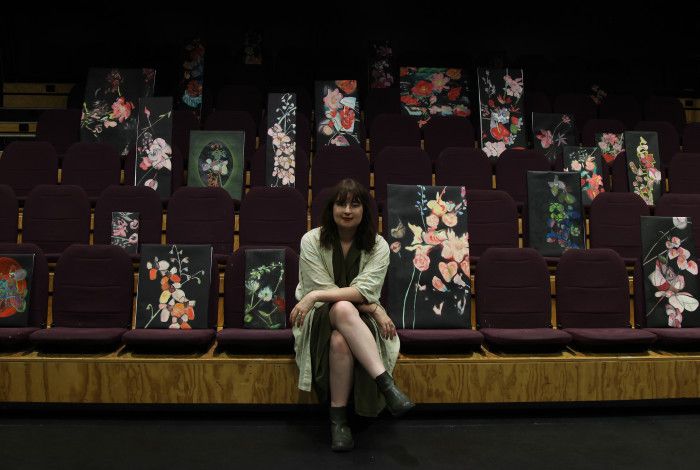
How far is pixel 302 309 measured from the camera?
83cm

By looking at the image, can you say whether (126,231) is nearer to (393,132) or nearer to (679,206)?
(393,132)

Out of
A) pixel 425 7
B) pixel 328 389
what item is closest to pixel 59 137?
pixel 328 389

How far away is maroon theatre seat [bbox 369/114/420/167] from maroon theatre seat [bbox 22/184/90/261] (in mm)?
798

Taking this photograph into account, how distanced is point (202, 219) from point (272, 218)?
0.49ft

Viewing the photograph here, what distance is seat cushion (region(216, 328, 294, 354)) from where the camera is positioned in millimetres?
902

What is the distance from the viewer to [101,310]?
100cm

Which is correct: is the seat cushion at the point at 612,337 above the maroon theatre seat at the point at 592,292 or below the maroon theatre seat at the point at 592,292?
below

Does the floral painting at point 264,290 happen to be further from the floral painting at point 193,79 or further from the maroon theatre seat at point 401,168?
the floral painting at point 193,79

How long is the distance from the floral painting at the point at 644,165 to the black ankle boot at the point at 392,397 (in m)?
1.07

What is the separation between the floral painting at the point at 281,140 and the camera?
150 centimetres

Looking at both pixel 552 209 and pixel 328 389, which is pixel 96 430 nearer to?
pixel 328 389

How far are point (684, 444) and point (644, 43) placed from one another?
200 cm

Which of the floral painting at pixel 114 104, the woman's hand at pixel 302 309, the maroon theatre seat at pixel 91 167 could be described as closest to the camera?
the woman's hand at pixel 302 309

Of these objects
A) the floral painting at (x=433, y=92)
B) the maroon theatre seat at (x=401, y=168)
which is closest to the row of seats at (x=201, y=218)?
the maroon theatre seat at (x=401, y=168)
